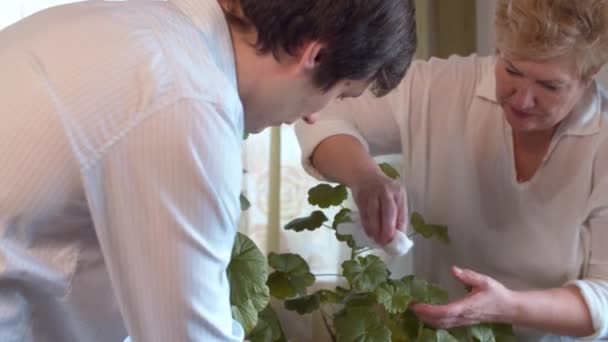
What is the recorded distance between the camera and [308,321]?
6.88 feet

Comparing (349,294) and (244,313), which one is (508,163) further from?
(244,313)

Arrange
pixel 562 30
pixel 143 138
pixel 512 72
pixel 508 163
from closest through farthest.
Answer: pixel 143 138
pixel 562 30
pixel 512 72
pixel 508 163

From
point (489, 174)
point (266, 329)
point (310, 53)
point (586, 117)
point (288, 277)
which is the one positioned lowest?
point (266, 329)

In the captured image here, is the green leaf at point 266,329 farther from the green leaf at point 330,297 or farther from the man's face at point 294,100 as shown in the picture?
the man's face at point 294,100

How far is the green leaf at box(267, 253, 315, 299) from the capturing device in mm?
1707

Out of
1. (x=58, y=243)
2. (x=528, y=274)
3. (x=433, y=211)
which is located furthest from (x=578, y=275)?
(x=58, y=243)

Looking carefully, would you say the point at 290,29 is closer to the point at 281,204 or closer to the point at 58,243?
the point at 58,243

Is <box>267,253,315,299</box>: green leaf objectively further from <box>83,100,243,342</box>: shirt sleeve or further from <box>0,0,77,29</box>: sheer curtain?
<box>83,100,243,342</box>: shirt sleeve

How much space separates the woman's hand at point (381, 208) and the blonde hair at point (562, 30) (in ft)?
1.07

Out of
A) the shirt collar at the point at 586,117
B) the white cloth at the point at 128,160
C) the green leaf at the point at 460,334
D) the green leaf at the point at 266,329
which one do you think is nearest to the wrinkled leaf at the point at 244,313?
the green leaf at the point at 266,329

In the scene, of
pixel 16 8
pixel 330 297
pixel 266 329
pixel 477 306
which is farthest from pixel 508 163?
pixel 16 8

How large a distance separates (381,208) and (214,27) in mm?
631

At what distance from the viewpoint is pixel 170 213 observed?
695 millimetres

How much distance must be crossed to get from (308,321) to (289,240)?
0.24 m
